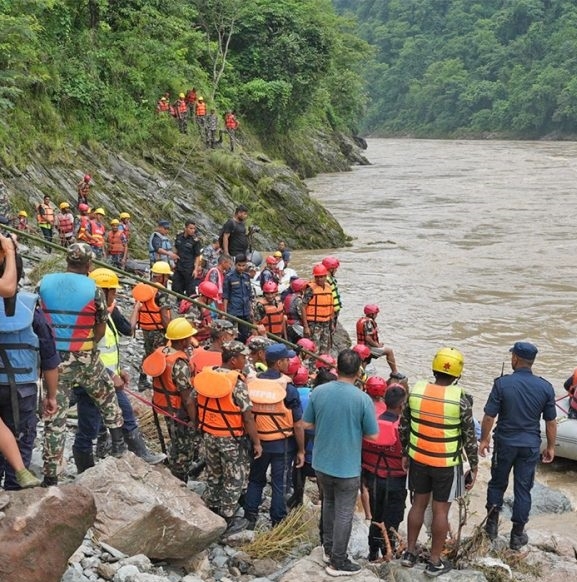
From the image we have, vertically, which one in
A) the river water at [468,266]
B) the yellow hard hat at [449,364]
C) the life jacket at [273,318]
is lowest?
the river water at [468,266]

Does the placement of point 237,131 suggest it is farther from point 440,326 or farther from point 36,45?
point 440,326

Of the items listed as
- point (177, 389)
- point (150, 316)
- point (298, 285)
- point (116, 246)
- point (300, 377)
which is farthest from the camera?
point (116, 246)

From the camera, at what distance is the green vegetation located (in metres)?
82.9

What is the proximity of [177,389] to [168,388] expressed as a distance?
15 cm

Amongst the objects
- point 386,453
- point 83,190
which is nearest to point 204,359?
point 386,453

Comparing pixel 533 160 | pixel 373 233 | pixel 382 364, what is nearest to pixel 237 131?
pixel 373 233

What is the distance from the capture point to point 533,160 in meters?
50.2

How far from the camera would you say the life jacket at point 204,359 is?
5.91 metres

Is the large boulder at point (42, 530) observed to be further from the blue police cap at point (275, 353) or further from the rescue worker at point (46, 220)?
the rescue worker at point (46, 220)

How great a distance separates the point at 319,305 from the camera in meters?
10.1

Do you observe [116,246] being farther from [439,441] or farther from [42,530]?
[42,530]

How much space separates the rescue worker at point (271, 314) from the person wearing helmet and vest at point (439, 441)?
17.4ft

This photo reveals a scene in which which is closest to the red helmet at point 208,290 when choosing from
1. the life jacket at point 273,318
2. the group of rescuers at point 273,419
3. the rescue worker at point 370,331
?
the group of rescuers at point 273,419

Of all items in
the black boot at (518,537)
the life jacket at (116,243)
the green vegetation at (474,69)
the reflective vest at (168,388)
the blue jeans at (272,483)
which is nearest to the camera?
the blue jeans at (272,483)
